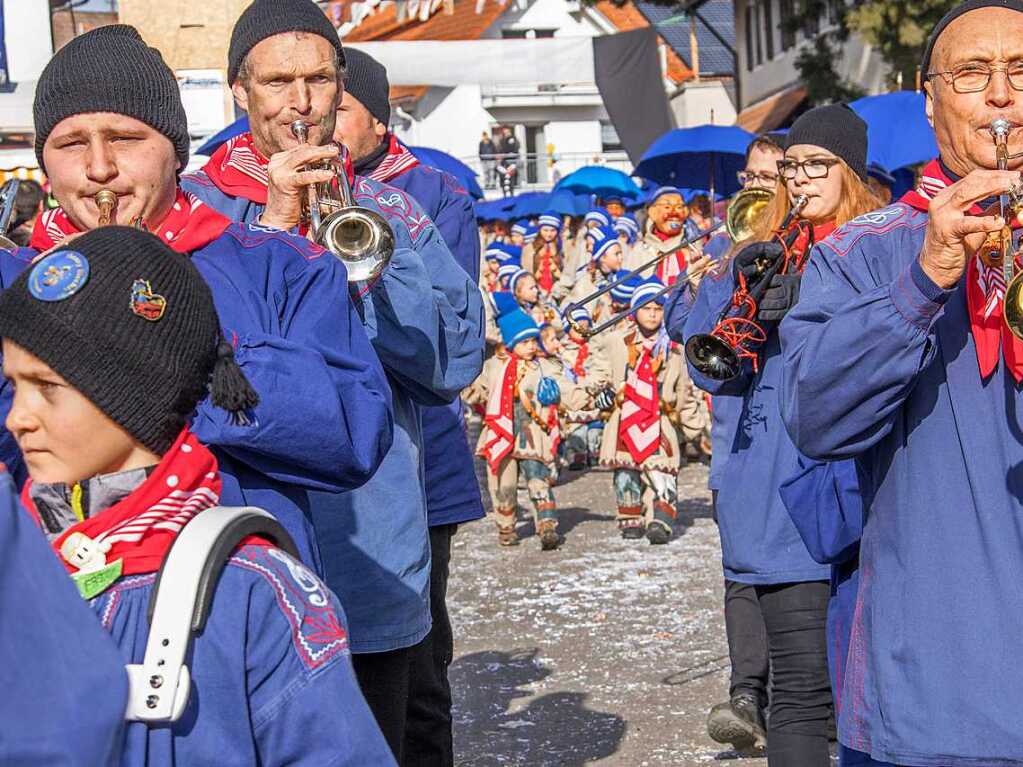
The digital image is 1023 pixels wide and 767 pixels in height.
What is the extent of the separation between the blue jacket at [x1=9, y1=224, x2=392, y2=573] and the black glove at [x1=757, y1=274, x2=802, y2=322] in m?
1.94

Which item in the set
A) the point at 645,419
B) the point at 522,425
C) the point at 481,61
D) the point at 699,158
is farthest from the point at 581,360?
the point at 481,61

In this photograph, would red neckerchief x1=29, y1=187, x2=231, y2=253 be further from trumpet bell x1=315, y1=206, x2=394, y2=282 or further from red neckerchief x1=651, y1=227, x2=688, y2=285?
red neckerchief x1=651, y1=227, x2=688, y2=285

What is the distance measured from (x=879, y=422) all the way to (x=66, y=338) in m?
1.34

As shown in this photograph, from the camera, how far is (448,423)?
15.5 ft

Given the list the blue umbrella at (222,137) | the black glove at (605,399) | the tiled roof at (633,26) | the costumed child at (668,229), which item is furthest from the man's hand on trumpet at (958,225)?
the tiled roof at (633,26)

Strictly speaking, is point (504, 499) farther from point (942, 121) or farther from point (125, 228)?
point (125, 228)

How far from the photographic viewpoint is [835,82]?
24.1 meters

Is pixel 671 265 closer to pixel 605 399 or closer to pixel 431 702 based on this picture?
pixel 605 399

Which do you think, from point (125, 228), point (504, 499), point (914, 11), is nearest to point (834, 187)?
point (125, 228)

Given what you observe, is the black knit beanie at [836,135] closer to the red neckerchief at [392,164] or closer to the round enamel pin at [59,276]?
the red neckerchief at [392,164]

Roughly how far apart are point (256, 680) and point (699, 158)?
38.3ft

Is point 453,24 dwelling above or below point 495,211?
above

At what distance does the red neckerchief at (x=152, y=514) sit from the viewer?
2078mm

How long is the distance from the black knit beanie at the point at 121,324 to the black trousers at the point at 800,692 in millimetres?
2644
